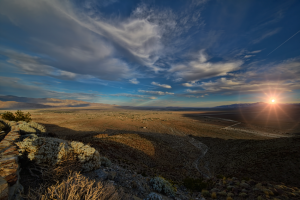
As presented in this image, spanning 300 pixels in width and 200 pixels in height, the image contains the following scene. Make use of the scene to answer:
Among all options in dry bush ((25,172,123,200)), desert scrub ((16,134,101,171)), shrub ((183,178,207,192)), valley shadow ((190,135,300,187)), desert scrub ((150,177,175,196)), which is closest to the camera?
dry bush ((25,172,123,200))

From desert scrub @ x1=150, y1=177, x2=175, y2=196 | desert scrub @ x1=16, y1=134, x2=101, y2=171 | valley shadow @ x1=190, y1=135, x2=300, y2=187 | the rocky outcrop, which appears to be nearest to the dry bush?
the rocky outcrop

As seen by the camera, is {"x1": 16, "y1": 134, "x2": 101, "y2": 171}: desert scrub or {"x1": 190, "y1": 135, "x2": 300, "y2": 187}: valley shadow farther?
{"x1": 190, "y1": 135, "x2": 300, "y2": 187}: valley shadow

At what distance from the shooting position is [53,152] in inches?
202

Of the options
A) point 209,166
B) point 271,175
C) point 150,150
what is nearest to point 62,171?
point 150,150

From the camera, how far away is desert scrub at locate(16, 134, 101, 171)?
15.9ft

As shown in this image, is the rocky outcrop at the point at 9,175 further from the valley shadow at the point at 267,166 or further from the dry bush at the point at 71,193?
the valley shadow at the point at 267,166

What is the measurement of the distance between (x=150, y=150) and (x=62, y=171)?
1350 cm

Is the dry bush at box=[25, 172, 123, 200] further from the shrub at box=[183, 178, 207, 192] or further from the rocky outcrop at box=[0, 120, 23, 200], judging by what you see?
the shrub at box=[183, 178, 207, 192]

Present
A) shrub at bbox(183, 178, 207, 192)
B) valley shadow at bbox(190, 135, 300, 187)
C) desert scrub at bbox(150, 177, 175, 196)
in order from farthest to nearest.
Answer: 1. valley shadow at bbox(190, 135, 300, 187)
2. shrub at bbox(183, 178, 207, 192)
3. desert scrub at bbox(150, 177, 175, 196)

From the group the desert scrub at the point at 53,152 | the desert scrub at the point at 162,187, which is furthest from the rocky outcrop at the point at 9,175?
the desert scrub at the point at 162,187

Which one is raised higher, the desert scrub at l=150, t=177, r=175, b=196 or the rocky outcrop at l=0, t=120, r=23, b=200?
the rocky outcrop at l=0, t=120, r=23, b=200

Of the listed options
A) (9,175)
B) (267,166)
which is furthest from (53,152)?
(267,166)

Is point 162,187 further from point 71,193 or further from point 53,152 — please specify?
point 53,152

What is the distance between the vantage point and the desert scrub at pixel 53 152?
4.83 m
